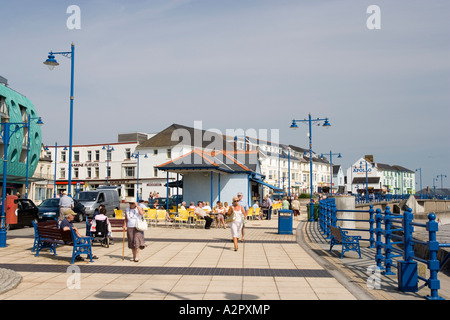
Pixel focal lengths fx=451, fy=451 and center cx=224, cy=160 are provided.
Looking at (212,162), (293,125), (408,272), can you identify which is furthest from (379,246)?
(212,162)

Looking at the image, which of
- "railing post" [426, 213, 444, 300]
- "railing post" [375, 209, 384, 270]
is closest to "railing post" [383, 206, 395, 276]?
"railing post" [375, 209, 384, 270]

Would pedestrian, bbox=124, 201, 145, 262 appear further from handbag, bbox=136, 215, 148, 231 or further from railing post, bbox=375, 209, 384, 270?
railing post, bbox=375, 209, 384, 270

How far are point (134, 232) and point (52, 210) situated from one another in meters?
14.8

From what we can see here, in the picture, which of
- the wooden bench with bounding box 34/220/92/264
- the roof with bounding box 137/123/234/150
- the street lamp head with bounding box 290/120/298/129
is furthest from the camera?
the roof with bounding box 137/123/234/150

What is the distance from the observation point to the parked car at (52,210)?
23828 mm

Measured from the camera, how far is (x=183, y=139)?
220 feet

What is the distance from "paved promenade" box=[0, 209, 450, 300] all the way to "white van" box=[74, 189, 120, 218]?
12.6 meters

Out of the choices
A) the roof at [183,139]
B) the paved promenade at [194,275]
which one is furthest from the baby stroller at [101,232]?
the roof at [183,139]

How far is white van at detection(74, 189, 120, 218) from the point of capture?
2675cm

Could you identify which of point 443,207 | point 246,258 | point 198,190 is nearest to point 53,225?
point 246,258
